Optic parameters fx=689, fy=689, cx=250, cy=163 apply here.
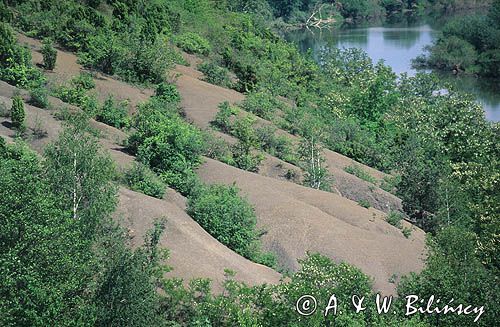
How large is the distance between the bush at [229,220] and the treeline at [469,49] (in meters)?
70.7

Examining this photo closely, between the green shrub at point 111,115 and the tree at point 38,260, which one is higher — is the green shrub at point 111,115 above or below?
below

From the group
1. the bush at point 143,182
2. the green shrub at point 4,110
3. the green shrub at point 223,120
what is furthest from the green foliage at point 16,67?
the bush at point 143,182

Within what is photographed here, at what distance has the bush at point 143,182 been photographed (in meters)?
30.2

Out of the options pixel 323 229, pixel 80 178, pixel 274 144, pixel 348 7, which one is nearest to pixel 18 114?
pixel 80 178

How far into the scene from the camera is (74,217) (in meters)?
21.1

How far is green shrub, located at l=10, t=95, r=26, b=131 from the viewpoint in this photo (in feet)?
108

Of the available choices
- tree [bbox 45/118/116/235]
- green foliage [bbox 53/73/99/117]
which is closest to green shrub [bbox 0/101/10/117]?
green foliage [bbox 53/73/99/117]

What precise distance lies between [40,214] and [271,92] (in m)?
41.9

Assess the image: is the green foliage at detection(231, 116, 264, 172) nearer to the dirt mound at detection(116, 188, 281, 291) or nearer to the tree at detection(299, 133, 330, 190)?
the tree at detection(299, 133, 330, 190)

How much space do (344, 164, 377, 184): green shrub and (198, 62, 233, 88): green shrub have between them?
53.5 feet

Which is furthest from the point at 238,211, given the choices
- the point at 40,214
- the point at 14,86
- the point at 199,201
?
the point at 14,86

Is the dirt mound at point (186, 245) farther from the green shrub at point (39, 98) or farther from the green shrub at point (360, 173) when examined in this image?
the green shrub at point (360, 173)

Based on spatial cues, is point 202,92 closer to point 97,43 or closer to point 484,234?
point 97,43

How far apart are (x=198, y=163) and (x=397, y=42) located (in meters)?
82.4
